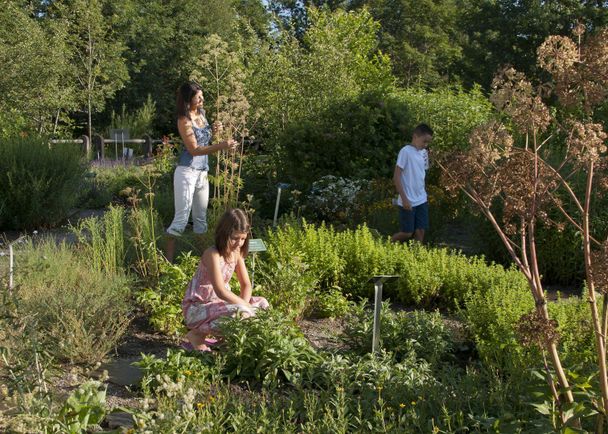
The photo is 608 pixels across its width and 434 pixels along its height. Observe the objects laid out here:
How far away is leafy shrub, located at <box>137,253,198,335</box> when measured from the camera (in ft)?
18.1

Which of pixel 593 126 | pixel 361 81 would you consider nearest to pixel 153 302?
pixel 593 126

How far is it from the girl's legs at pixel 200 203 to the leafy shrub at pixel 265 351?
8.70 feet

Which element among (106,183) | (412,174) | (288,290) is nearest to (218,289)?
(288,290)

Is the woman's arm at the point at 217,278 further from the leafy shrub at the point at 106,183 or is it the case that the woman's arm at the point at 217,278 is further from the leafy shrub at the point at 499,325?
the leafy shrub at the point at 106,183

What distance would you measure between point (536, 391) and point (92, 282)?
3.31 metres

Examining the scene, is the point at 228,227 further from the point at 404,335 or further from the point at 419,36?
the point at 419,36

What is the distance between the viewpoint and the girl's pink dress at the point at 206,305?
485 cm

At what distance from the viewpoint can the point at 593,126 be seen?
296 centimetres

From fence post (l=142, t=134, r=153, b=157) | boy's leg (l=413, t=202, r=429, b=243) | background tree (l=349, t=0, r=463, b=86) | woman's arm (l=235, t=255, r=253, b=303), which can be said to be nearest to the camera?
woman's arm (l=235, t=255, r=253, b=303)

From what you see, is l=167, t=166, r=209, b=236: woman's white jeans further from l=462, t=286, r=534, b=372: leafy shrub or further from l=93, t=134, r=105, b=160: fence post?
l=93, t=134, r=105, b=160: fence post

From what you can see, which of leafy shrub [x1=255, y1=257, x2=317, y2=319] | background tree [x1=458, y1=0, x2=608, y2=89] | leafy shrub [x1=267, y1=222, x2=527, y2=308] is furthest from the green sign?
background tree [x1=458, y1=0, x2=608, y2=89]

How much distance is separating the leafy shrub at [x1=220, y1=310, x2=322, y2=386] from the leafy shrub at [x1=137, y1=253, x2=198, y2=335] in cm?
103

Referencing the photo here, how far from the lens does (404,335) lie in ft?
16.2

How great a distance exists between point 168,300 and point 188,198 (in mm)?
1539
